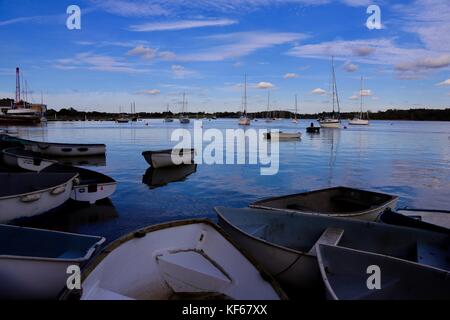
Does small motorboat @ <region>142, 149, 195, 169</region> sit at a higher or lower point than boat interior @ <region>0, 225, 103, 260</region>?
higher

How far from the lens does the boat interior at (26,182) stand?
42.1 ft

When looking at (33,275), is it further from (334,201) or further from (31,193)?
(334,201)

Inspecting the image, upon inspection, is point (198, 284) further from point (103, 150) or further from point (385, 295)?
point (103, 150)

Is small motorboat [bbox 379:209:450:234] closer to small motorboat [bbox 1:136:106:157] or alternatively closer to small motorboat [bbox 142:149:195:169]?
small motorboat [bbox 142:149:195:169]

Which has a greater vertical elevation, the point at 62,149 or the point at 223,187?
the point at 62,149

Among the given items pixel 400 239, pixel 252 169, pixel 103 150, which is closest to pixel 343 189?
pixel 400 239

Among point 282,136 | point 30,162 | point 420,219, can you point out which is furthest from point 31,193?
point 282,136

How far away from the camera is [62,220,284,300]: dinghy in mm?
5284

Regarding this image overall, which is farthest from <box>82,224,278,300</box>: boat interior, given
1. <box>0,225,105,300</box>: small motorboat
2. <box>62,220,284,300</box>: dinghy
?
<box>0,225,105,300</box>: small motorboat

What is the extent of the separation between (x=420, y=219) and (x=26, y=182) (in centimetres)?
1301

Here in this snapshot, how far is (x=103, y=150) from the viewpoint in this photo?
107ft

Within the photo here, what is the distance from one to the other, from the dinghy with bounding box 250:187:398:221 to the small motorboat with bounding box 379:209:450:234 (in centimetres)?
86

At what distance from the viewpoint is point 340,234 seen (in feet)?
26.8
